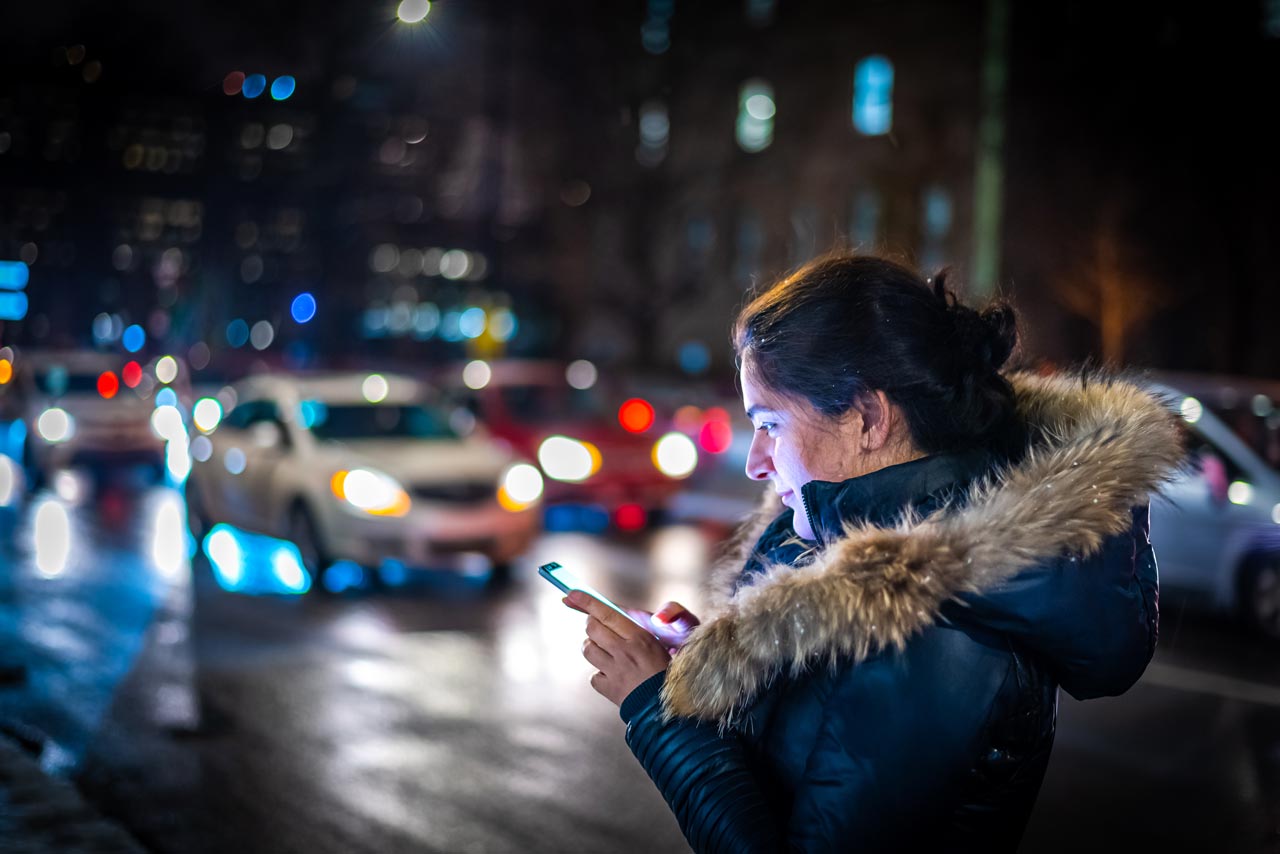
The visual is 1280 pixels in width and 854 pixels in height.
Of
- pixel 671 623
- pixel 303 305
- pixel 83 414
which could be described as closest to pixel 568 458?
A: pixel 83 414

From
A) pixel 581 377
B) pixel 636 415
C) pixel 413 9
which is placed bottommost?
pixel 636 415

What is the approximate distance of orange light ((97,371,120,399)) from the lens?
64.2ft

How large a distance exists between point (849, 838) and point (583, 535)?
13023mm

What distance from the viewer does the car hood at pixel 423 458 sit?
11305 mm

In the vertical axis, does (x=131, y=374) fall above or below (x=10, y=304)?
below

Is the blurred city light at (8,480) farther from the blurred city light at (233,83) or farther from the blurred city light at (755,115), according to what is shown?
the blurred city light at (755,115)

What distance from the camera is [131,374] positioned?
20.2m

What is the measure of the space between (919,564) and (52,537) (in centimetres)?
1324

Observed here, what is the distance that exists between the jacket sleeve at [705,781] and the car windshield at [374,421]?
1040cm

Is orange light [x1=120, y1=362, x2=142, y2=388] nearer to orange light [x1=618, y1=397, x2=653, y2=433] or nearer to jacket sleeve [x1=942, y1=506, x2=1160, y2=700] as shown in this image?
orange light [x1=618, y1=397, x2=653, y2=433]

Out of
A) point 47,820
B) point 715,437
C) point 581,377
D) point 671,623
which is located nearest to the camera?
point 671,623

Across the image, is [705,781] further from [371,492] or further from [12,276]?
[12,276]

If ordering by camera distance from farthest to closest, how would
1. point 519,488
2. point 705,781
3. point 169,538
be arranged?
1. point 169,538
2. point 519,488
3. point 705,781

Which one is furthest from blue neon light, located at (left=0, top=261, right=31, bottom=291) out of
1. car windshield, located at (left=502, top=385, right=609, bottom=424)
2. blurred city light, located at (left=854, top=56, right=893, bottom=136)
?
blurred city light, located at (left=854, top=56, right=893, bottom=136)
